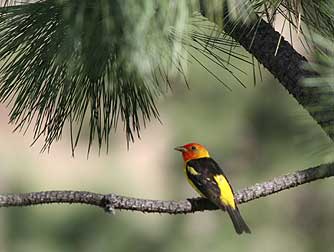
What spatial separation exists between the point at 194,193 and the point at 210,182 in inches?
52.4

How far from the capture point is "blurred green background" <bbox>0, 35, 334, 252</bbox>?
3.00m

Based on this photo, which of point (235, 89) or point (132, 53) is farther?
point (235, 89)

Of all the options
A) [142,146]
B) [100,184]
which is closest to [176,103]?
[100,184]

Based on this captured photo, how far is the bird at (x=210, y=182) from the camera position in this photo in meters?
1.74

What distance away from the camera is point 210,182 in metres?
1.81

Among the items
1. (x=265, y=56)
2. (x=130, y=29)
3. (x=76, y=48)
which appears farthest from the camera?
(x=265, y=56)

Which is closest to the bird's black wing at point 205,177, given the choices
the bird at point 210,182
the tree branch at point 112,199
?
the bird at point 210,182

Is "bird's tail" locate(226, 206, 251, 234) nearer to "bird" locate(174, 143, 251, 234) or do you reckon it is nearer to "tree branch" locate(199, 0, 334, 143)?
"bird" locate(174, 143, 251, 234)

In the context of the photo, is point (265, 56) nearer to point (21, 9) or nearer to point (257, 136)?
point (21, 9)

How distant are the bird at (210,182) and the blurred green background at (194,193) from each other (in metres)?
0.72

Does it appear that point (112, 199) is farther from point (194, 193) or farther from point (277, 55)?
point (194, 193)

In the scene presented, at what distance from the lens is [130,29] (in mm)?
664

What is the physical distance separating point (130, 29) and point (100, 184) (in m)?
2.64

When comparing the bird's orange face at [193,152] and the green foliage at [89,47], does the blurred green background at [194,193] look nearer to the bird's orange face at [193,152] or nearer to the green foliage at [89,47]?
the bird's orange face at [193,152]
